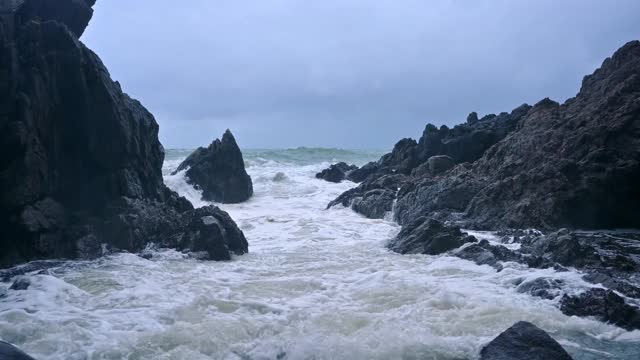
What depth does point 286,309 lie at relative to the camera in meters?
9.42

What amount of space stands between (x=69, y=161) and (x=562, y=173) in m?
13.3

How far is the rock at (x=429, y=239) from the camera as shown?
13781 mm

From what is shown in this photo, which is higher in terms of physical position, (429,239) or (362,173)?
(362,173)

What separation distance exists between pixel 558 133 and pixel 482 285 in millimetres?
8635

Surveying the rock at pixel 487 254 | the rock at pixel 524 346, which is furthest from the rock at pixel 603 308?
the rock at pixel 487 254

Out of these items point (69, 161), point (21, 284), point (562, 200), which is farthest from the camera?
point (562, 200)

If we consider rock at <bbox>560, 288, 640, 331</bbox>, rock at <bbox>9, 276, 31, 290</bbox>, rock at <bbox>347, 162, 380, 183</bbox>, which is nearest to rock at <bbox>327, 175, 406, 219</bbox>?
rock at <bbox>347, 162, 380, 183</bbox>

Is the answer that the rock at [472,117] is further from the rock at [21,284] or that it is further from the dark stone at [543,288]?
the rock at [21,284]

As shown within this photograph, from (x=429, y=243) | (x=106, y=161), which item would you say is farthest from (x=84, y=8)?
A: (x=429, y=243)

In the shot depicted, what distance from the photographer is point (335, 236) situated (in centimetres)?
1775

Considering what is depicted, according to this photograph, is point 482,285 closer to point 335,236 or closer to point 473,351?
point 473,351

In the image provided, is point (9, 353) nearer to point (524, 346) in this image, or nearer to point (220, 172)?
point (524, 346)

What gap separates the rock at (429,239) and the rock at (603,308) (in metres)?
4.67

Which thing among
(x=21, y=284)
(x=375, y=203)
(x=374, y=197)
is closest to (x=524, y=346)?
(x=21, y=284)
